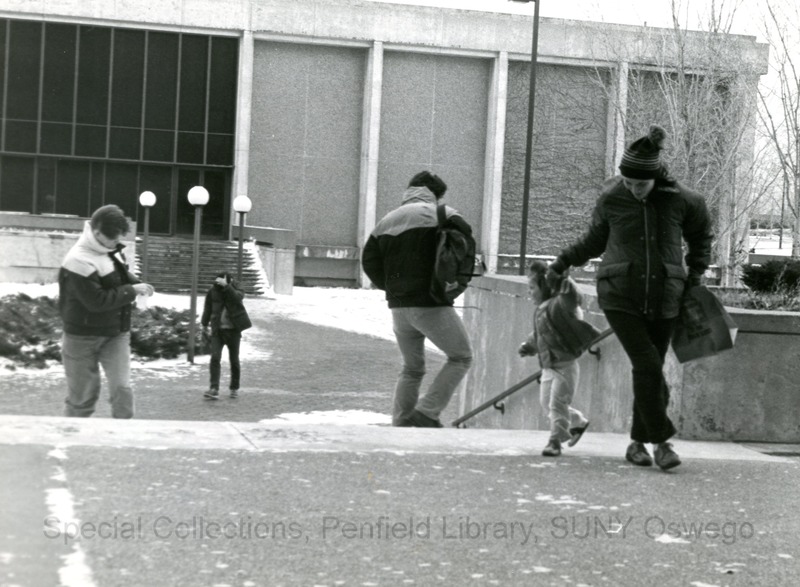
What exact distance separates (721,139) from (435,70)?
15581 millimetres

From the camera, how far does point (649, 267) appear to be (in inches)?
240

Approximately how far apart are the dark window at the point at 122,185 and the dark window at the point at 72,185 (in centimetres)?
78

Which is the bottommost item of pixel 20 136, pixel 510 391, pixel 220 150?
pixel 510 391

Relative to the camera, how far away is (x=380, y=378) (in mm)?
21547

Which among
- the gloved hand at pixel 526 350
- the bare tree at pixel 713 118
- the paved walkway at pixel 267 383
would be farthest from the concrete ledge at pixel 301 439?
the bare tree at pixel 713 118

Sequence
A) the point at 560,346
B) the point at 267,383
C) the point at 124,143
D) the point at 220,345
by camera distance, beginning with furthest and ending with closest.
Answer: the point at 124,143 < the point at 267,383 < the point at 220,345 < the point at 560,346

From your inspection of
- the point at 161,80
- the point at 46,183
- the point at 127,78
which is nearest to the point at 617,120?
the point at 161,80

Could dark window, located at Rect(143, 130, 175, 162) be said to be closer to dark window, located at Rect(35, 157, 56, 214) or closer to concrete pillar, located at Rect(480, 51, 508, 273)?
dark window, located at Rect(35, 157, 56, 214)

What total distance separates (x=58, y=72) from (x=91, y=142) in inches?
112

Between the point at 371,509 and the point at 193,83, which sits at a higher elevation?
the point at 193,83

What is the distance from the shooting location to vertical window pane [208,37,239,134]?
47.6 m

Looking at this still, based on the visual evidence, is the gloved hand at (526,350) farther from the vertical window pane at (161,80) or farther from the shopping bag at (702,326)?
the vertical window pane at (161,80)

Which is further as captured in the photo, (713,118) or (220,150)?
(220,150)

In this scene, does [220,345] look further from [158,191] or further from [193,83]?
[193,83]
